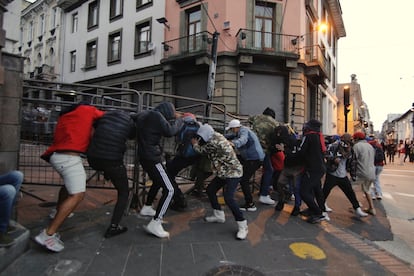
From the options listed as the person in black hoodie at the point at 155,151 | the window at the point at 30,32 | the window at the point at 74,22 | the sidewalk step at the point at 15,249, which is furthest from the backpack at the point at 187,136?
the window at the point at 30,32

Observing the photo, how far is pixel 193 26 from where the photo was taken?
51.5 feet

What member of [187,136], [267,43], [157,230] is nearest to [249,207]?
[187,136]

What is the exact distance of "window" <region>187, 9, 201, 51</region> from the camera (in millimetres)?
15102

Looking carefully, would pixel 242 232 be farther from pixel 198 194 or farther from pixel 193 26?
pixel 193 26

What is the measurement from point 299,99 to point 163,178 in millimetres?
12795

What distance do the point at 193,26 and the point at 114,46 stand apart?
274 inches

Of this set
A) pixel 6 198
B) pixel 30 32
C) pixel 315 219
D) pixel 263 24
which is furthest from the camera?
pixel 30 32

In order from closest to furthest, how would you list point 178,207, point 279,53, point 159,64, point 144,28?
point 178,207 < point 279,53 < point 159,64 < point 144,28

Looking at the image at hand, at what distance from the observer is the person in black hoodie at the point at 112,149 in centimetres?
323

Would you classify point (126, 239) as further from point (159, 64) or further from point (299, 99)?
point (159, 64)

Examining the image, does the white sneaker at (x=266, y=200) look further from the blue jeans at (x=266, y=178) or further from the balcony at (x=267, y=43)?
the balcony at (x=267, y=43)

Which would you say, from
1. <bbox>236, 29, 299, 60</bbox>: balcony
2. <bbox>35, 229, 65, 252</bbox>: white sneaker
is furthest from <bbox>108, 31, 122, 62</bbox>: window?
<bbox>35, 229, 65, 252</bbox>: white sneaker

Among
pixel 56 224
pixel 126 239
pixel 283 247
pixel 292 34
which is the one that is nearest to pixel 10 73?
pixel 56 224

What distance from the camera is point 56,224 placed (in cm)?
304
